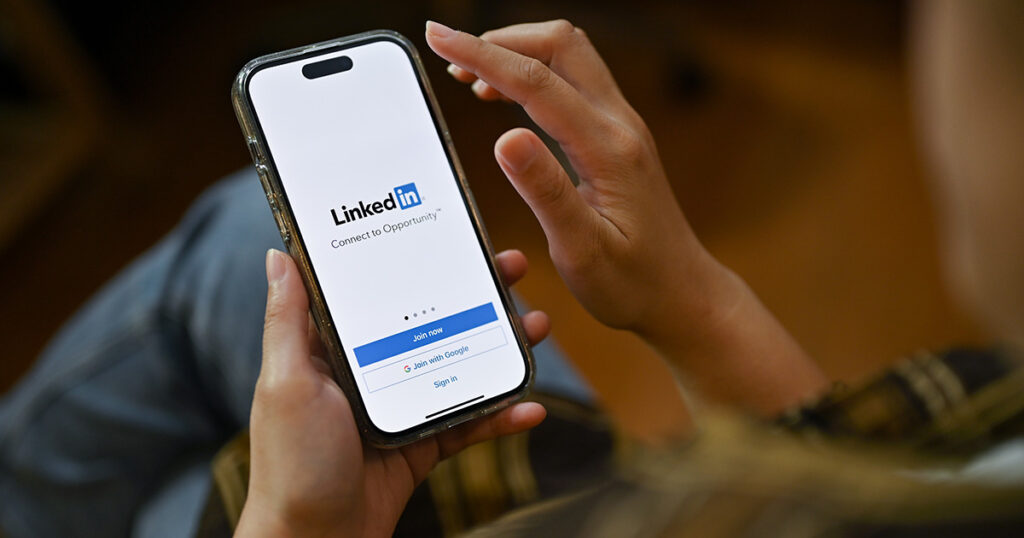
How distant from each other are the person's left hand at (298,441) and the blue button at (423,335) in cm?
2

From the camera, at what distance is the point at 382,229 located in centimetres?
42

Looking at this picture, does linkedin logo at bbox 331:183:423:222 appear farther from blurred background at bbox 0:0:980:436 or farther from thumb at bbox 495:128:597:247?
blurred background at bbox 0:0:980:436

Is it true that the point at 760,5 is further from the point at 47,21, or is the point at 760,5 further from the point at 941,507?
the point at 941,507

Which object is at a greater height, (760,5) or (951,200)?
(951,200)

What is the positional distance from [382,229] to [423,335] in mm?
60

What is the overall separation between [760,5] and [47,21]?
111 centimetres

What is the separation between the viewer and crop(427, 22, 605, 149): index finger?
394 mm

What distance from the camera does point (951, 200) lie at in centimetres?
37

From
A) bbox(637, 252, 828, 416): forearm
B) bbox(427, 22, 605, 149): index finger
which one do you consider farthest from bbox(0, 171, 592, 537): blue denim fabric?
bbox(427, 22, 605, 149): index finger

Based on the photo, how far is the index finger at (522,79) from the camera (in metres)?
0.39

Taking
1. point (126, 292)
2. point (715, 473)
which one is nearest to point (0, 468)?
point (126, 292)

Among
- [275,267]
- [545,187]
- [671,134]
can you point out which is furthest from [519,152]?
[671,134]

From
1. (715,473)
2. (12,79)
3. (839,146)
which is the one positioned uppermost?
(12,79)

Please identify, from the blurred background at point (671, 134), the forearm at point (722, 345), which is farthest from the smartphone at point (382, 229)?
the blurred background at point (671, 134)
